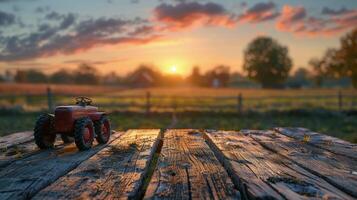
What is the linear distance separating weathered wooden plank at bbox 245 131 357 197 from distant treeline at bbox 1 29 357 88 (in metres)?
60.6

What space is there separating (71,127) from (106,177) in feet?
4.86

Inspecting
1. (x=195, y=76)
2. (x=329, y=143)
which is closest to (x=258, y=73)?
(x=195, y=76)

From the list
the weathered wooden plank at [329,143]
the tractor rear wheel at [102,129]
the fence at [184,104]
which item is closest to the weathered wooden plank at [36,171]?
the tractor rear wheel at [102,129]

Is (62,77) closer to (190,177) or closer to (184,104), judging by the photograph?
(184,104)

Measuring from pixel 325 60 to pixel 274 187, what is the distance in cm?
7304

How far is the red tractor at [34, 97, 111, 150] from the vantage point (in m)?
3.22

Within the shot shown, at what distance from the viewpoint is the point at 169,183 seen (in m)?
1.90

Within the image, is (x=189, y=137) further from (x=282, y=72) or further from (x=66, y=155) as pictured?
(x=282, y=72)

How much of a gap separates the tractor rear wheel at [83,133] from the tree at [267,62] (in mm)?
81604

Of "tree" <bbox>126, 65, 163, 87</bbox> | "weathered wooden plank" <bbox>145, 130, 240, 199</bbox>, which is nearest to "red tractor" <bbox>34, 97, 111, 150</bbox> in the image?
"weathered wooden plank" <bbox>145, 130, 240, 199</bbox>

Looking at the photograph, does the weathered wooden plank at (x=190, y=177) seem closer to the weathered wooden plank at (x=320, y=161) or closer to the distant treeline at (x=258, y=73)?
the weathered wooden plank at (x=320, y=161)

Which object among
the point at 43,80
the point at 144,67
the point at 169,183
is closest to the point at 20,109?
the point at 169,183

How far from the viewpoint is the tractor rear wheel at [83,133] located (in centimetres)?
313

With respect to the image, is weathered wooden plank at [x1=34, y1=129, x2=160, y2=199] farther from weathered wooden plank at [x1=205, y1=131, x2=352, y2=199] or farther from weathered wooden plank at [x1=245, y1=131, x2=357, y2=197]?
weathered wooden plank at [x1=245, y1=131, x2=357, y2=197]
